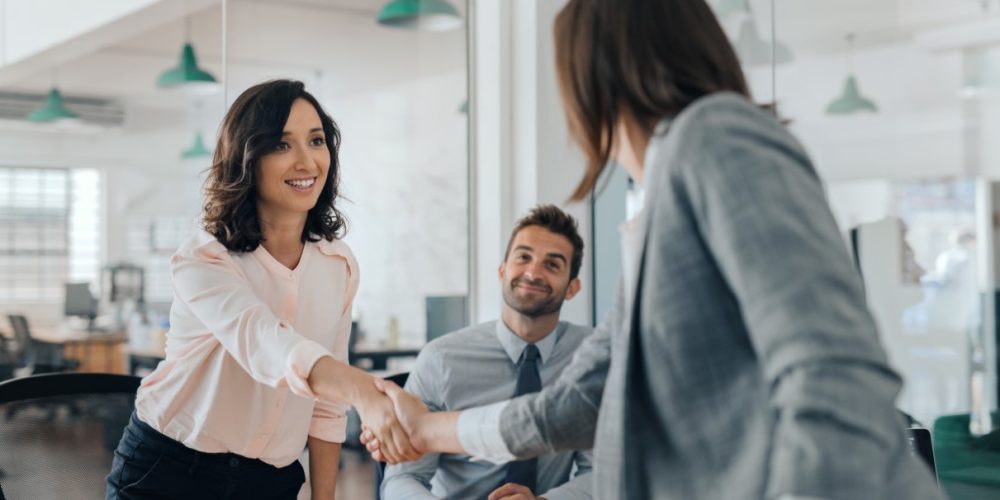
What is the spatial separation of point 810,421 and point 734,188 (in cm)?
21

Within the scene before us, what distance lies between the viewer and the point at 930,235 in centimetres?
239

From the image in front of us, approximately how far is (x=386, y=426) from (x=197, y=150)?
2.91 metres

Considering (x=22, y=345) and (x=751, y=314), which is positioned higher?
(x=751, y=314)

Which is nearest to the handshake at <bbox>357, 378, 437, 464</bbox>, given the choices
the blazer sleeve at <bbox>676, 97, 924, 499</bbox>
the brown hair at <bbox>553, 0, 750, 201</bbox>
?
the brown hair at <bbox>553, 0, 750, 201</bbox>

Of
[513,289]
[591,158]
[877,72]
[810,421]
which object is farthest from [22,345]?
[810,421]

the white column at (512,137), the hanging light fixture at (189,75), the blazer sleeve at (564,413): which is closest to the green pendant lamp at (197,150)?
the hanging light fixture at (189,75)

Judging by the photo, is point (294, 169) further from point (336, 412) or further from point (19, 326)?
point (19, 326)

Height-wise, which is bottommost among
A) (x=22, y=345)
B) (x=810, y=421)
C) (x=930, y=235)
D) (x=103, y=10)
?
(x=22, y=345)

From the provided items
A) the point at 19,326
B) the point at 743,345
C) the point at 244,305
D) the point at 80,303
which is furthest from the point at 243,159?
the point at 19,326

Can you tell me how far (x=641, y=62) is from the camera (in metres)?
1.02

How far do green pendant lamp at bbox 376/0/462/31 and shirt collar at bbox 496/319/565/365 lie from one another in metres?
1.38

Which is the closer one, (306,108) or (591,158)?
(591,158)

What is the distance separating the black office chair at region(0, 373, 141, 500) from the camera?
2.01m

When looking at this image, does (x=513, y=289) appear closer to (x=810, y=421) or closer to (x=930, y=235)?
(x=930, y=235)
